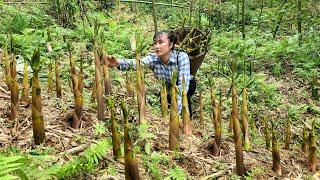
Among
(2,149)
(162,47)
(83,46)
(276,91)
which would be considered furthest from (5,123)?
(276,91)

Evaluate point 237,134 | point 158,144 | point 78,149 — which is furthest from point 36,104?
point 237,134

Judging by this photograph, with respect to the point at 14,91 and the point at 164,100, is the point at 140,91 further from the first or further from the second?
the point at 14,91

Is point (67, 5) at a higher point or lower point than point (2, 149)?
higher

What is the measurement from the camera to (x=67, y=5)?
7988 mm

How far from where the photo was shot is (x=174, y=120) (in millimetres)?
2969

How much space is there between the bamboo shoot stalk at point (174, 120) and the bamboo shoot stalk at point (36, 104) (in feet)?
2.84

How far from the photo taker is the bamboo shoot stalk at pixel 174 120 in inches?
113

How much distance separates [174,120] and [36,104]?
950 mm

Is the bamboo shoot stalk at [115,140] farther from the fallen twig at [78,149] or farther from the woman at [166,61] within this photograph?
the woman at [166,61]

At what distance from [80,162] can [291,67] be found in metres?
5.98

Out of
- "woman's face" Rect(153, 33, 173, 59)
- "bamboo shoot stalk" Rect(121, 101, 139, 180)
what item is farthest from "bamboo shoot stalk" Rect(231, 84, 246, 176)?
"woman's face" Rect(153, 33, 173, 59)

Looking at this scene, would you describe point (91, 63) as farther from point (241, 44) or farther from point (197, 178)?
Answer: point (241, 44)

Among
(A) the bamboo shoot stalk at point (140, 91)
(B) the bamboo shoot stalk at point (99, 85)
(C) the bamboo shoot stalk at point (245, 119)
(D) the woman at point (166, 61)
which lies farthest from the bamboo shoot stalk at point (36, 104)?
(D) the woman at point (166, 61)

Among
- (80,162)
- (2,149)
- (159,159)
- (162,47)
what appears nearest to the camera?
(80,162)
